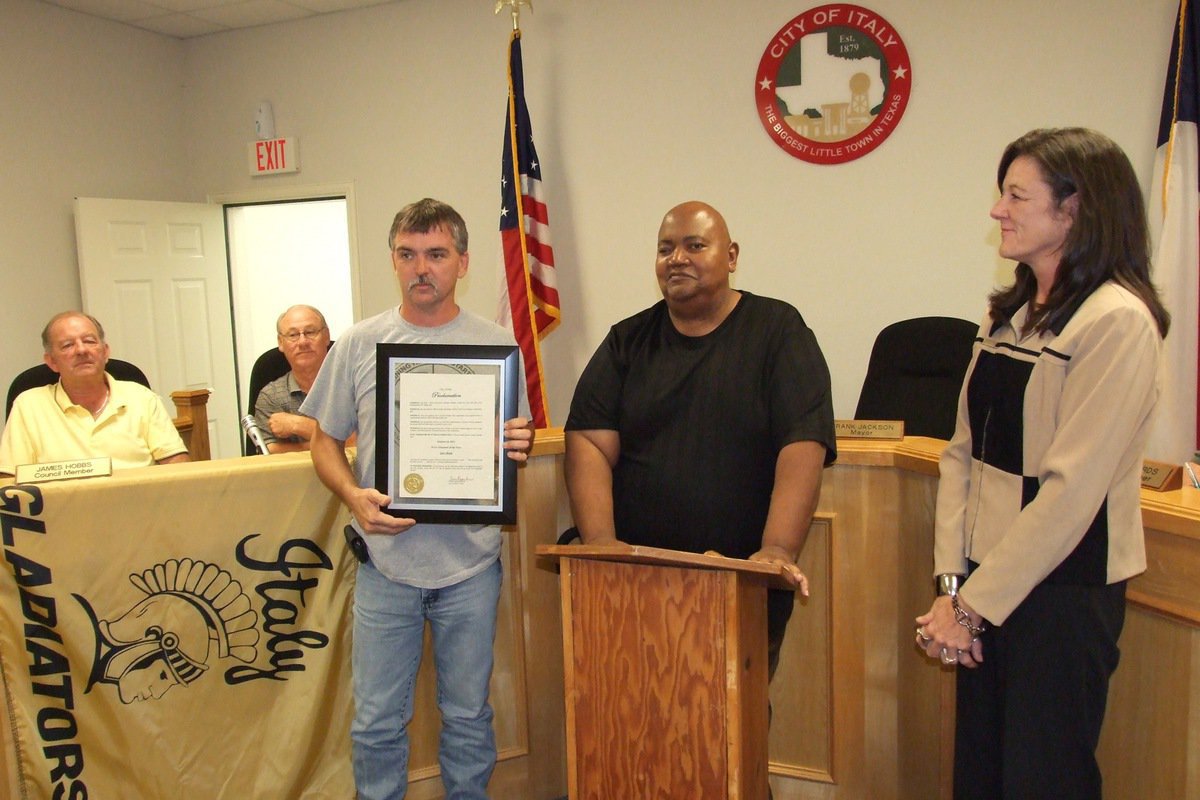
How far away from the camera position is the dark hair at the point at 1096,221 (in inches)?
50.5

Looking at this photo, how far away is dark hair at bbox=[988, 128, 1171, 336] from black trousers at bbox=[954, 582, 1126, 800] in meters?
0.42

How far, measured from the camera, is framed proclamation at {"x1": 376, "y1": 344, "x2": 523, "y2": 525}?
178 centimetres

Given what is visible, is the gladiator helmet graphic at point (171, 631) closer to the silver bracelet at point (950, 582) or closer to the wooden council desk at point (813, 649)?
the wooden council desk at point (813, 649)

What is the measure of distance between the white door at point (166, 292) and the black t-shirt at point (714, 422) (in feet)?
13.0

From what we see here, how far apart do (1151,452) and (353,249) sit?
395 cm

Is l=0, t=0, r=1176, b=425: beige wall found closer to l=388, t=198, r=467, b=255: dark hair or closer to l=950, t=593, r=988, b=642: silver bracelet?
l=388, t=198, r=467, b=255: dark hair

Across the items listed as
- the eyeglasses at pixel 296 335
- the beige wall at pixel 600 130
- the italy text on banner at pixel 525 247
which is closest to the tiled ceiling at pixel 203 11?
the beige wall at pixel 600 130

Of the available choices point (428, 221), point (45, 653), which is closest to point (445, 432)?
point (428, 221)

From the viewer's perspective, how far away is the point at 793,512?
5.48 ft

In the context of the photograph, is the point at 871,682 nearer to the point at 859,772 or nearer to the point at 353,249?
the point at 859,772

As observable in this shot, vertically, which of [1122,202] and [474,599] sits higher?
[1122,202]

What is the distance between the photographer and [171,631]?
1.91 m

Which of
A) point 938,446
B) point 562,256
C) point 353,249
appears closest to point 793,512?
point 938,446

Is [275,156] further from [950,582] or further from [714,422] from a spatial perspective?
[950,582]
